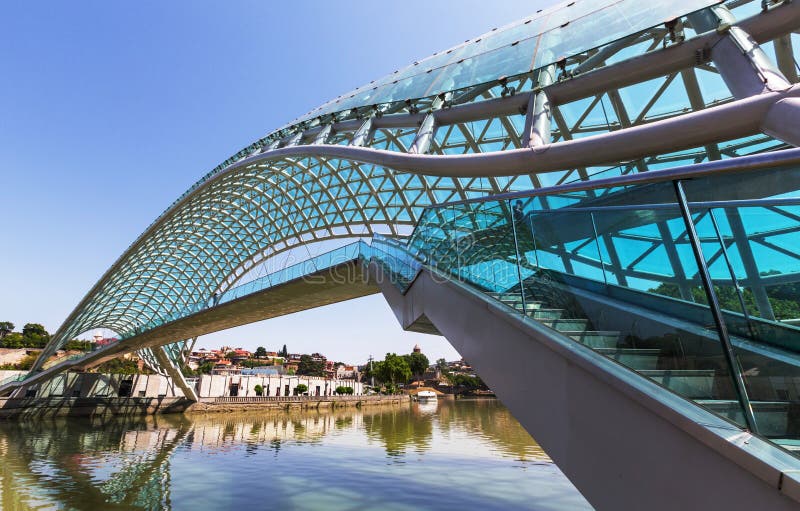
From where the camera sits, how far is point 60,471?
1802 centimetres

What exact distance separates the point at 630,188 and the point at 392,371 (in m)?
105

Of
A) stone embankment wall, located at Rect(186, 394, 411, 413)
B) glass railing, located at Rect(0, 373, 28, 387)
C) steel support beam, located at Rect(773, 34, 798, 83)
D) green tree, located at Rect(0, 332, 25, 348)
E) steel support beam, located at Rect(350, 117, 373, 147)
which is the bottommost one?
stone embankment wall, located at Rect(186, 394, 411, 413)

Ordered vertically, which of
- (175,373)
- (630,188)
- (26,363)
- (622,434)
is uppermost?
(630,188)

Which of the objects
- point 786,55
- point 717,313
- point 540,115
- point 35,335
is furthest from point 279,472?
point 35,335

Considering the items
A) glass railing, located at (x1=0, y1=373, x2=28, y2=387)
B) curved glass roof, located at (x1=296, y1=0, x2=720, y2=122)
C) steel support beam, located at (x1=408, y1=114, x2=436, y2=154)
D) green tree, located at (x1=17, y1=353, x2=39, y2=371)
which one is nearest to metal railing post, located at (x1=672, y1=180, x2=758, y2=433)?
curved glass roof, located at (x1=296, y1=0, x2=720, y2=122)

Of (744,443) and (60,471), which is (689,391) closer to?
(744,443)

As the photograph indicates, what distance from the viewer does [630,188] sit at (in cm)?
480

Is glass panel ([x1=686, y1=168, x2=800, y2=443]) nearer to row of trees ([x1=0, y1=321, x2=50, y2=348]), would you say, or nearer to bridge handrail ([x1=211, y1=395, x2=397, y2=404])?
bridge handrail ([x1=211, y1=395, x2=397, y2=404])

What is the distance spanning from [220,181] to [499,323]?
116 feet

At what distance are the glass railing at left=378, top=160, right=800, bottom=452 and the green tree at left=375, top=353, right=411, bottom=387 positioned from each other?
102946 millimetres

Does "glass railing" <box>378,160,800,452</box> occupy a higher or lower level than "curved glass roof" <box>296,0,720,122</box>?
lower

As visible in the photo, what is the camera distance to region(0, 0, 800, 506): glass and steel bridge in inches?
135

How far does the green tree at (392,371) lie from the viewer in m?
106

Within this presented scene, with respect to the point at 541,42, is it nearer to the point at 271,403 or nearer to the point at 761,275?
the point at 761,275
